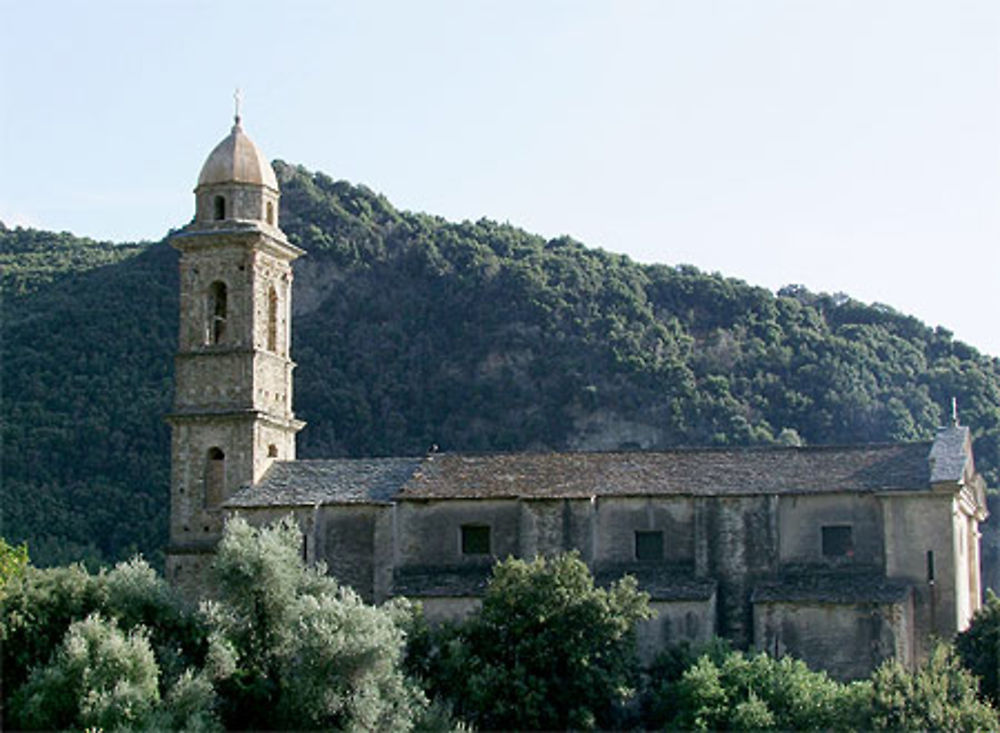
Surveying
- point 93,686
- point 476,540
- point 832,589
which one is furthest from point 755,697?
point 93,686

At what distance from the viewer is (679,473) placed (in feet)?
149

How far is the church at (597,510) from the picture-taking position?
42.7 metres

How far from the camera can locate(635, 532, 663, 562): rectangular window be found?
44.8 metres

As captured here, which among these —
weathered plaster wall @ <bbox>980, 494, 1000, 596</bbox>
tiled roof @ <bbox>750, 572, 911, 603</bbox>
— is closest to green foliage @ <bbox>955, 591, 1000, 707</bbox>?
tiled roof @ <bbox>750, 572, 911, 603</bbox>

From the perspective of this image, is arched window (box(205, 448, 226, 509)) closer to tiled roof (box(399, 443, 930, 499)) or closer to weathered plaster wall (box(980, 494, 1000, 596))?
tiled roof (box(399, 443, 930, 499))

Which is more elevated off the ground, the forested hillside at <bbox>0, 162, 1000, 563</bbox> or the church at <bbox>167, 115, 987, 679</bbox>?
the forested hillside at <bbox>0, 162, 1000, 563</bbox>

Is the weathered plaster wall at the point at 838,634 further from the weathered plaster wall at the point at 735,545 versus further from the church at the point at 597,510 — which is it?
the weathered plaster wall at the point at 735,545

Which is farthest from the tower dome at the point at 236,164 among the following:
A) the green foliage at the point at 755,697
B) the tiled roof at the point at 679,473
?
the green foliage at the point at 755,697

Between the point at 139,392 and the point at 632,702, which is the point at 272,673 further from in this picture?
the point at 139,392

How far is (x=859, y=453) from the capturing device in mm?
45312

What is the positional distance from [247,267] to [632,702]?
52.5 feet

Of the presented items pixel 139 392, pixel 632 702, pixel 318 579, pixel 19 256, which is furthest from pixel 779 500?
pixel 19 256

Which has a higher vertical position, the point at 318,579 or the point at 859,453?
the point at 859,453

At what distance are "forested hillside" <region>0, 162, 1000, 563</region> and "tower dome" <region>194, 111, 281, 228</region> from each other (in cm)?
1869
